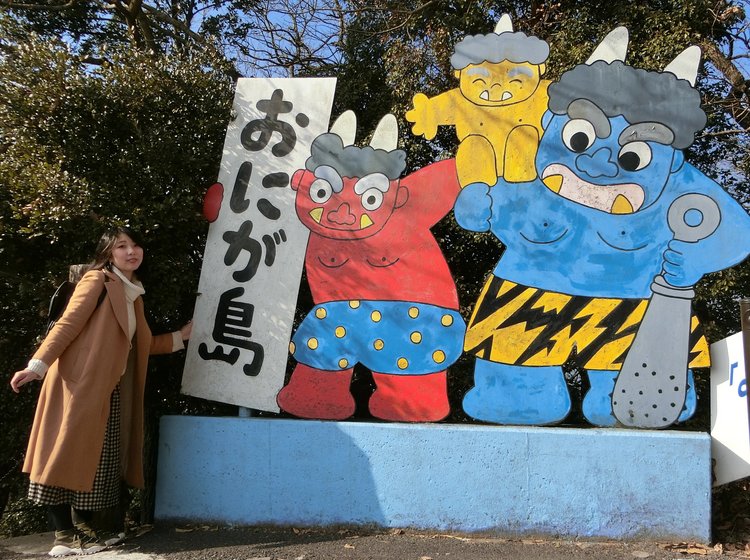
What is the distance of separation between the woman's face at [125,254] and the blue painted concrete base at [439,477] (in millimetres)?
1057

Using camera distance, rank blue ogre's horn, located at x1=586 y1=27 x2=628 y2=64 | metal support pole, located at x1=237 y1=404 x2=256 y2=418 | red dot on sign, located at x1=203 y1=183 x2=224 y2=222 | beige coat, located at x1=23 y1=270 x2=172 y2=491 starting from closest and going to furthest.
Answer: beige coat, located at x1=23 y1=270 x2=172 y2=491 → blue ogre's horn, located at x1=586 y1=27 x2=628 y2=64 → metal support pole, located at x1=237 y1=404 x2=256 y2=418 → red dot on sign, located at x1=203 y1=183 x2=224 y2=222

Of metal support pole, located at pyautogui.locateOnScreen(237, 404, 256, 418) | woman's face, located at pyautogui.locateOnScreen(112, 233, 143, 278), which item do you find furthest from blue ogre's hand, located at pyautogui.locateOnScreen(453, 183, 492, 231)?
woman's face, located at pyautogui.locateOnScreen(112, 233, 143, 278)

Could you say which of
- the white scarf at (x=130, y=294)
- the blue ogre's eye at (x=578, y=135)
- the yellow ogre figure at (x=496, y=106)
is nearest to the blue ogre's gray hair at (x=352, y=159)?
the yellow ogre figure at (x=496, y=106)

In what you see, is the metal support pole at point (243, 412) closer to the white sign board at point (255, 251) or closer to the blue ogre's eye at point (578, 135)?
the white sign board at point (255, 251)

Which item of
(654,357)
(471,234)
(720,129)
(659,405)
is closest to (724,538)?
(659,405)

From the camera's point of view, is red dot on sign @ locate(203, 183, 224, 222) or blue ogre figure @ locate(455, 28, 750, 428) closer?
blue ogre figure @ locate(455, 28, 750, 428)

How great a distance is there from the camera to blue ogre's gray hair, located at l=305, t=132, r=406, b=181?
4.04m

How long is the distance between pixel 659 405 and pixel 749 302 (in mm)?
800

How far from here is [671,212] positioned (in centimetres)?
370

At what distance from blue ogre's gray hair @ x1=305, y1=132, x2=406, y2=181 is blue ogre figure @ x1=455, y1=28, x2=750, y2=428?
0.51 metres

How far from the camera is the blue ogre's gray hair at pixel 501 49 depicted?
393cm

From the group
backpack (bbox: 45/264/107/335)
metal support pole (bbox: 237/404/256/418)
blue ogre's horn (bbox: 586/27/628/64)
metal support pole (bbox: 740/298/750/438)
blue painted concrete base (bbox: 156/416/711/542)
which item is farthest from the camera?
metal support pole (bbox: 237/404/256/418)

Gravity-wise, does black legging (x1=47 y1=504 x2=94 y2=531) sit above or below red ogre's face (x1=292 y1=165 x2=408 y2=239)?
below

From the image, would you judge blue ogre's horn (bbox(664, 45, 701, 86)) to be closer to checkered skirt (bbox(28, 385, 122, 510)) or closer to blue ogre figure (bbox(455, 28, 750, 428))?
blue ogre figure (bbox(455, 28, 750, 428))
